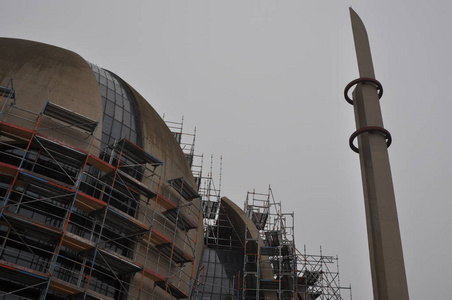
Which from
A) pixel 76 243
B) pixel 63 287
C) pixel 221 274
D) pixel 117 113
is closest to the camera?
pixel 63 287

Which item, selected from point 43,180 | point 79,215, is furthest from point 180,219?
point 43,180

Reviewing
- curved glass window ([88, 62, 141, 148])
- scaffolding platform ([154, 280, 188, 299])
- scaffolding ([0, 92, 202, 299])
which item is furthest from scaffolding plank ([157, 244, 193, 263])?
curved glass window ([88, 62, 141, 148])

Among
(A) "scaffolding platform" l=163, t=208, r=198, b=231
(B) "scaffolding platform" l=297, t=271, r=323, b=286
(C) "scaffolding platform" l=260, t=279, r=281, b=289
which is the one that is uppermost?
(A) "scaffolding platform" l=163, t=208, r=198, b=231

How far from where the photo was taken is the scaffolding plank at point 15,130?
19906 mm

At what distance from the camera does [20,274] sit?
57.9 ft

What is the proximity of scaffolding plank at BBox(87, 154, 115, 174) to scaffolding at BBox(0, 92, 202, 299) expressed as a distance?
0.04 meters

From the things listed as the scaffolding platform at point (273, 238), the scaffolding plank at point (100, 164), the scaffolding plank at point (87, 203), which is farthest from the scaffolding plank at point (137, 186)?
the scaffolding platform at point (273, 238)

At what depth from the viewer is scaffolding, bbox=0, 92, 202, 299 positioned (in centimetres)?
1892

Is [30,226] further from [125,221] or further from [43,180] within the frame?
[125,221]

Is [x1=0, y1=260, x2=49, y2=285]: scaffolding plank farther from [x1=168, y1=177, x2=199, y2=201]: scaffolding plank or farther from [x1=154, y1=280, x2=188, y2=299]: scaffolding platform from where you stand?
[x1=168, y1=177, x2=199, y2=201]: scaffolding plank

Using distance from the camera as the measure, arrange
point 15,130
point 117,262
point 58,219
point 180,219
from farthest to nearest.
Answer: point 180,219 → point 117,262 → point 58,219 → point 15,130

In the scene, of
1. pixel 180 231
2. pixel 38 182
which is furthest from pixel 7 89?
pixel 180 231

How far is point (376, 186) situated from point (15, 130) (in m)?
15.5

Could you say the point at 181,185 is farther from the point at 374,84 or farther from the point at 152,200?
the point at 374,84
